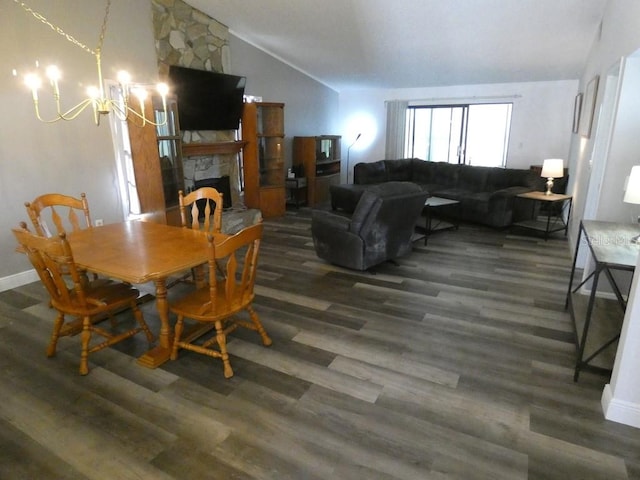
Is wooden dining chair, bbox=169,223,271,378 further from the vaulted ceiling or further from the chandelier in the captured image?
the vaulted ceiling

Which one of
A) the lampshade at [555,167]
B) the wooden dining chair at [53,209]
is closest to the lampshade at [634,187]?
the lampshade at [555,167]

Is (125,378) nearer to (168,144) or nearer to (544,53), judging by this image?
(168,144)

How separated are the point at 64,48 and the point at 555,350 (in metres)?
5.03

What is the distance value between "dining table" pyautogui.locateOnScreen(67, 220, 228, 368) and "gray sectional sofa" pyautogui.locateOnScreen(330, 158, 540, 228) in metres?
3.68

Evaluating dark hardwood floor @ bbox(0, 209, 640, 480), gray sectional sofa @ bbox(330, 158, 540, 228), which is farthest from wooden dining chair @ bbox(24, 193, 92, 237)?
gray sectional sofa @ bbox(330, 158, 540, 228)

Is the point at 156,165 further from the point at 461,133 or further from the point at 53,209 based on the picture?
the point at 461,133

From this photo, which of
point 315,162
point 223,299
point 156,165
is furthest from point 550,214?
point 156,165

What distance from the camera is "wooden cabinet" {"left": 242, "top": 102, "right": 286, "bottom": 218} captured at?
6449 mm

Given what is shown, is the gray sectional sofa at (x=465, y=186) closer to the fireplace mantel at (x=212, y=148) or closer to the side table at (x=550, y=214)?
the side table at (x=550, y=214)

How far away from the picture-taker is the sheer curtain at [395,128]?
336 inches

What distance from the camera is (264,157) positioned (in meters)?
6.69

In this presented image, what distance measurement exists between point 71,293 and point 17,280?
1.76 meters

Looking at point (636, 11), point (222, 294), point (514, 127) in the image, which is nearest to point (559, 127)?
point (514, 127)

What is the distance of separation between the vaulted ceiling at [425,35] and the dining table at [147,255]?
352cm
